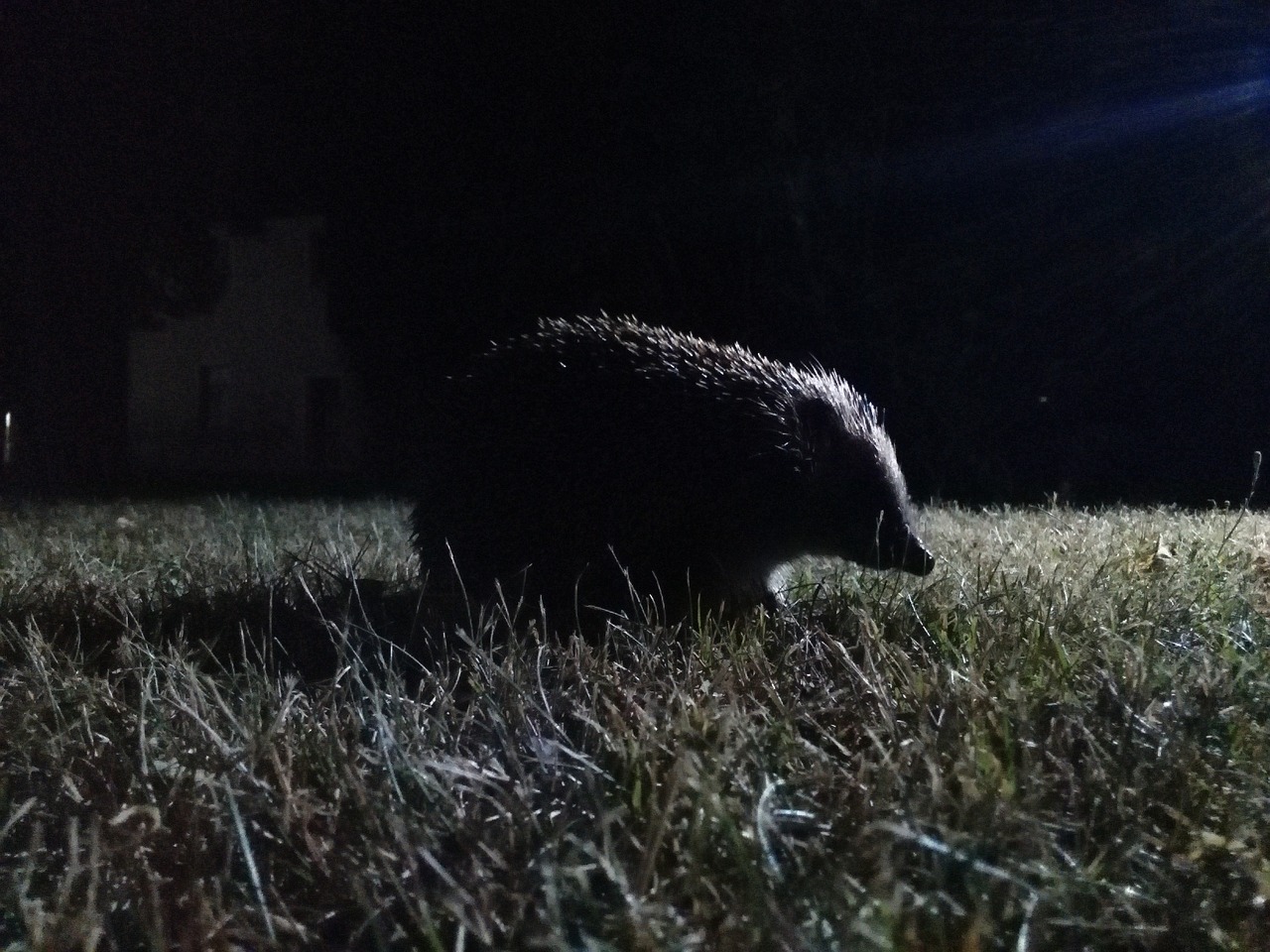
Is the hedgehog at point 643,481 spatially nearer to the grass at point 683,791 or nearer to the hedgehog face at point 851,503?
the hedgehog face at point 851,503

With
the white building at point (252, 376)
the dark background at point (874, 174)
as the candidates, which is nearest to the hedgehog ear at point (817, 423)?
the dark background at point (874, 174)

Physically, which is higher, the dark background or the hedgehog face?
the dark background

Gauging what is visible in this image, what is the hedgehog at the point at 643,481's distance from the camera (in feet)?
10.3

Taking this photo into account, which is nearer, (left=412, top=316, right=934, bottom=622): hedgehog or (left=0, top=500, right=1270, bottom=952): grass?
(left=0, top=500, right=1270, bottom=952): grass

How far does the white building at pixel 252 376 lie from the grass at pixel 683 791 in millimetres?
11147

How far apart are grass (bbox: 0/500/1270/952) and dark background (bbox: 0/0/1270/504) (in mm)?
5223

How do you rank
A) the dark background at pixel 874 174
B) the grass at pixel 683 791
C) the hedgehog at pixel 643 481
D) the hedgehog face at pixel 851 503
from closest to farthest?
the grass at pixel 683 791 → the hedgehog at pixel 643 481 → the hedgehog face at pixel 851 503 → the dark background at pixel 874 174

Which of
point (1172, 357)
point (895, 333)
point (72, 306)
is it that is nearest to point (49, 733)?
point (895, 333)

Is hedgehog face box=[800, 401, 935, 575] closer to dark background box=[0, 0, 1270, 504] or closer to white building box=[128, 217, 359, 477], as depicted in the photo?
dark background box=[0, 0, 1270, 504]

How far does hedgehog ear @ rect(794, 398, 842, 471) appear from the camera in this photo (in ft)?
11.2

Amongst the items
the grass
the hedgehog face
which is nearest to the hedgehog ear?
the hedgehog face

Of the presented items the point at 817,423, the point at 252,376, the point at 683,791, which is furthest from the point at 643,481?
the point at 252,376

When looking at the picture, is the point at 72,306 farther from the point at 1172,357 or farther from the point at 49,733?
the point at 49,733

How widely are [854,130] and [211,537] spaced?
5978mm
